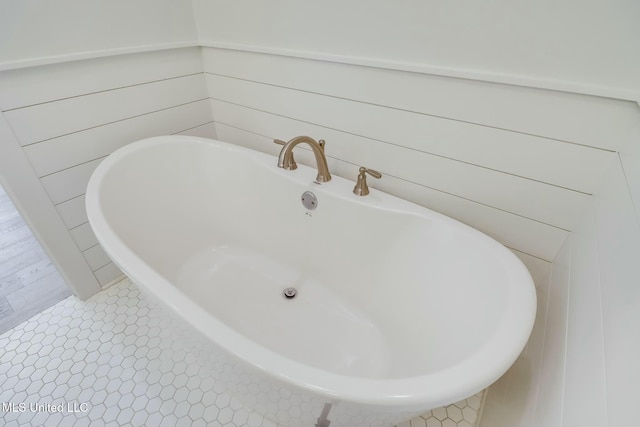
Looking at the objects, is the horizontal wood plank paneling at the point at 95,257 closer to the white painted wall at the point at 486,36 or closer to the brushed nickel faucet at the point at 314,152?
the brushed nickel faucet at the point at 314,152

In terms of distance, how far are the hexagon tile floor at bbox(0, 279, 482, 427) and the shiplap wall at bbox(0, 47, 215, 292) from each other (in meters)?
→ 0.26

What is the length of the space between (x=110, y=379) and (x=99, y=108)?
3.43 ft

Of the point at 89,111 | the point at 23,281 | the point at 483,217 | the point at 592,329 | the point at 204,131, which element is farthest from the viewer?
the point at 204,131

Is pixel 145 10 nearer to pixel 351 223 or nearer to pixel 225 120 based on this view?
pixel 225 120

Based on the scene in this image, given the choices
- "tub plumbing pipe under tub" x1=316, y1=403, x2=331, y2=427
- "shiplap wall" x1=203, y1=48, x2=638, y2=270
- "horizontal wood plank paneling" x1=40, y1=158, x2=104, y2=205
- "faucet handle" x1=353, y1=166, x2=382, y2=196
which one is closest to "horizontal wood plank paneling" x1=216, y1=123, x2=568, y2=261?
"shiplap wall" x1=203, y1=48, x2=638, y2=270

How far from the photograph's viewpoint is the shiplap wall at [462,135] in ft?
2.49

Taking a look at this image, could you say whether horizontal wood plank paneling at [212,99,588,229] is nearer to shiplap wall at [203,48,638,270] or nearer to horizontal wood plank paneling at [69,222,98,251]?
shiplap wall at [203,48,638,270]

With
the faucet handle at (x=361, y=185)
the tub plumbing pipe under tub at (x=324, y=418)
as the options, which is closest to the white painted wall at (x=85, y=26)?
the faucet handle at (x=361, y=185)

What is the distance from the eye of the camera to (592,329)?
1.71ft

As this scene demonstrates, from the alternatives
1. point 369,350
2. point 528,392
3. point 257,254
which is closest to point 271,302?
point 257,254

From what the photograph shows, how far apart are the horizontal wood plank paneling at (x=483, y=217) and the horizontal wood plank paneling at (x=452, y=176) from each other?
0.07 ft

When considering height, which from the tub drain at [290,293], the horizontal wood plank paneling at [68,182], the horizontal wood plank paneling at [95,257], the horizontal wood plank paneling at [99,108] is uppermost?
the horizontal wood plank paneling at [99,108]

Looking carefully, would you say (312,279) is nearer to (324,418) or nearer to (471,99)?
(324,418)

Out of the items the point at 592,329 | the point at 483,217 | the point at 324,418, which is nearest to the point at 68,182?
the point at 324,418
